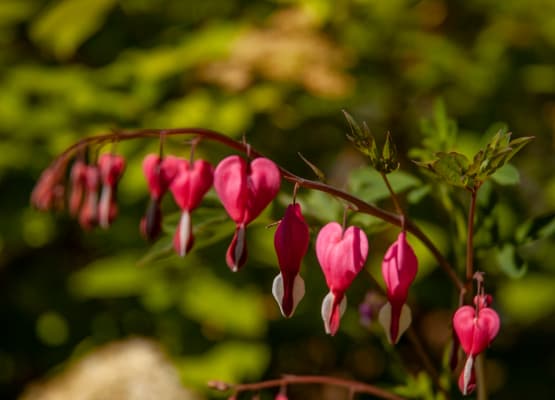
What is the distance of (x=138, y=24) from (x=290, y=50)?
0.76 m

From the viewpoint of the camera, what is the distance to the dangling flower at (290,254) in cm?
95

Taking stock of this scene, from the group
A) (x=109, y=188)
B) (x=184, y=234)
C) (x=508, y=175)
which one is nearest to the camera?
(x=184, y=234)

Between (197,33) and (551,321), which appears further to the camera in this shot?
(551,321)

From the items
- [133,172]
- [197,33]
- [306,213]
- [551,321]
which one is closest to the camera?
[306,213]

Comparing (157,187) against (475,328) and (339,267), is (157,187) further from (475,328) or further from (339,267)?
(475,328)

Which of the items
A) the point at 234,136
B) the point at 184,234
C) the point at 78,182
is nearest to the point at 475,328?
the point at 184,234

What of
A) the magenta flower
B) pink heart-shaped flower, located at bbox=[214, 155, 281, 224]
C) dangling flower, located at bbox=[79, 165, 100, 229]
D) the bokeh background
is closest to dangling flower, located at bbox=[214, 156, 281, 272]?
pink heart-shaped flower, located at bbox=[214, 155, 281, 224]

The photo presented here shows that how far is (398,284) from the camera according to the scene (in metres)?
0.97

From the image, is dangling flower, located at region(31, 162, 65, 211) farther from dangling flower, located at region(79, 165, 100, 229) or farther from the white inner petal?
the white inner petal

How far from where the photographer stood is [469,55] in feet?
9.14

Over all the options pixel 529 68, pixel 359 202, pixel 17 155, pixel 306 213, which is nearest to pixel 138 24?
pixel 17 155

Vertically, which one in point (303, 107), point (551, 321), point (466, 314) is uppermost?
point (303, 107)

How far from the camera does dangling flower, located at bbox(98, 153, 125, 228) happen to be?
1.31 m

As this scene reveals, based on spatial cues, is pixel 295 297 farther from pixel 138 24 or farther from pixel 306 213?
pixel 138 24
